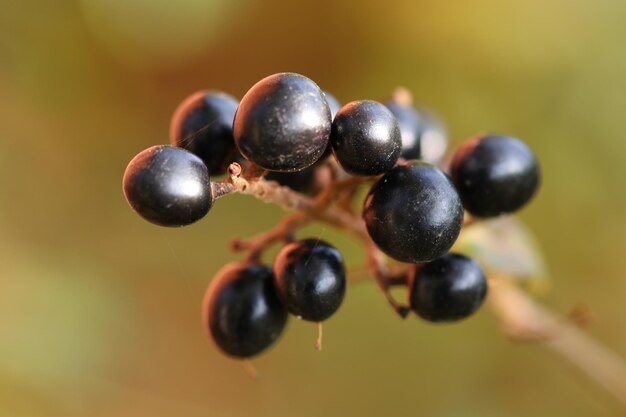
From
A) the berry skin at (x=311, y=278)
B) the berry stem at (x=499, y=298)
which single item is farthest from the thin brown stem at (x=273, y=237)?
the berry skin at (x=311, y=278)

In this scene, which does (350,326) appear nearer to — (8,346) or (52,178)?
(8,346)

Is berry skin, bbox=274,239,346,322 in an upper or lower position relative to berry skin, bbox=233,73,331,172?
lower

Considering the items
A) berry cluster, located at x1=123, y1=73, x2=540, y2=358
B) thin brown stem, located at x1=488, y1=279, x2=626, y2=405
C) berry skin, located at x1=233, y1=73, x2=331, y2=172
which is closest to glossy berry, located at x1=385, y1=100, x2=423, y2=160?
berry cluster, located at x1=123, y1=73, x2=540, y2=358

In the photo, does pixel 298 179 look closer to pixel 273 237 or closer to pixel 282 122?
pixel 273 237

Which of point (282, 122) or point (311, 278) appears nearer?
point (282, 122)

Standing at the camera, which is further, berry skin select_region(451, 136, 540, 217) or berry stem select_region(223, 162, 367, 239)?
berry skin select_region(451, 136, 540, 217)

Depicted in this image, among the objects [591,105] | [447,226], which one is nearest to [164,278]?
[591,105]

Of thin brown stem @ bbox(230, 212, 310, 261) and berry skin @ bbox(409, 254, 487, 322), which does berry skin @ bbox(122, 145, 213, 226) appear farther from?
berry skin @ bbox(409, 254, 487, 322)

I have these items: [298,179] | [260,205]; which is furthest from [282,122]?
[260,205]
